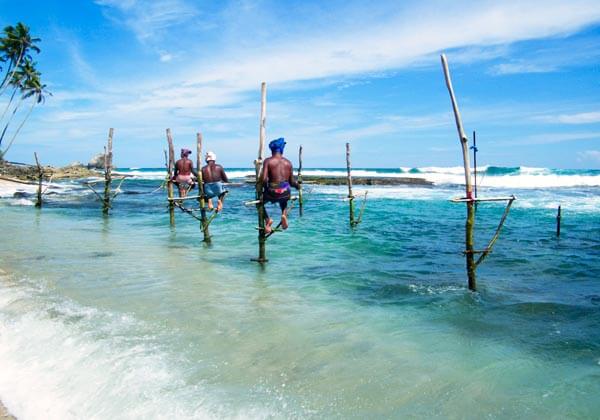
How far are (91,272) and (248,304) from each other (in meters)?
3.98

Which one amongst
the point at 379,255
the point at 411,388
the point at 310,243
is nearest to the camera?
the point at 411,388

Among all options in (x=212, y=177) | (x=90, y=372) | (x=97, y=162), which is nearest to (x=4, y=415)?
(x=90, y=372)

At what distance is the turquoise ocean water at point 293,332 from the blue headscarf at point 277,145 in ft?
8.83

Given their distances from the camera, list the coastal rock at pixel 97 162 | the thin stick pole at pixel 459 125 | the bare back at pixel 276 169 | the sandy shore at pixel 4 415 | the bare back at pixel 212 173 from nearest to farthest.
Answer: the sandy shore at pixel 4 415 → the thin stick pole at pixel 459 125 → the bare back at pixel 276 169 → the bare back at pixel 212 173 → the coastal rock at pixel 97 162

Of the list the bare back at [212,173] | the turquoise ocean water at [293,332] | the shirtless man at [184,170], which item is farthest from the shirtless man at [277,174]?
the shirtless man at [184,170]

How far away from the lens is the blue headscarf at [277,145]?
935cm

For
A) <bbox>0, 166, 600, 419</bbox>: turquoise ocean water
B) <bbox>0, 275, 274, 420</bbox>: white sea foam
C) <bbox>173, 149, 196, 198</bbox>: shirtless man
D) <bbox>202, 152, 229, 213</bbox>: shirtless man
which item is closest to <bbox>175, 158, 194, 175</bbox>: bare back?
<bbox>173, 149, 196, 198</bbox>: shirtless man

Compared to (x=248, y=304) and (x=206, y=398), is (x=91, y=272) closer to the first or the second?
(x=248, y=304)

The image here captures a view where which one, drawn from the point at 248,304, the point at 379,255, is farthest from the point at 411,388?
the point at 379,255

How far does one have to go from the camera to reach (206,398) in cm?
453

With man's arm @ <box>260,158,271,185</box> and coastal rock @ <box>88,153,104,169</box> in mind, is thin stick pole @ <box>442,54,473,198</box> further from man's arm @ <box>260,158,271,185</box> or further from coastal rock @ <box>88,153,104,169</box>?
coastal rock @ <box>88,153,104,169</box>

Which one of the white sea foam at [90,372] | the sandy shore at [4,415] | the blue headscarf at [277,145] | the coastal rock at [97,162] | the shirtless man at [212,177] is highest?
the coastal rock at [97,162]

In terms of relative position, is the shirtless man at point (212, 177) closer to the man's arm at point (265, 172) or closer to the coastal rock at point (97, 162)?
the man's arm at point (265, 172)

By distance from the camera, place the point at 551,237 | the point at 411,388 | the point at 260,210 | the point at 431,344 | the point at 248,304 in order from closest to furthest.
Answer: the point at 411,388, the point at 431,344, the point at 248,304, the point at 260,210, the point at 551,237
